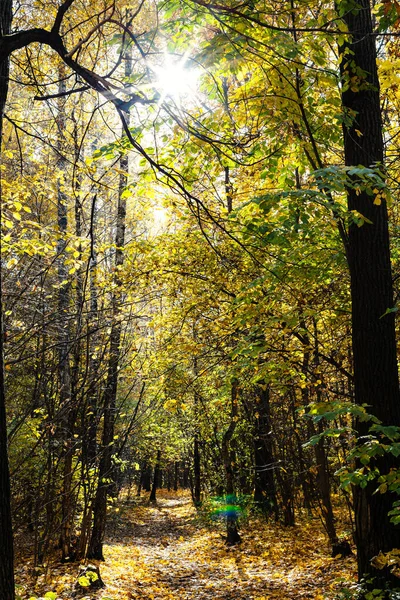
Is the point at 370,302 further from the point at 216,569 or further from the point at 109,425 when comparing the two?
the point at 216,569

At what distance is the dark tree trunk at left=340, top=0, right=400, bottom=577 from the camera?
4.39m

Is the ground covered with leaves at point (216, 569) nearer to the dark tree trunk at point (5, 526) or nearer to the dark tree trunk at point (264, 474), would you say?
the dark tree trunk at point (264, 474)

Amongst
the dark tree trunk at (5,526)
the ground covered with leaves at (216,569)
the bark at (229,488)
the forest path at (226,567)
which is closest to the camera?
the dark tree trunk at (5,526)

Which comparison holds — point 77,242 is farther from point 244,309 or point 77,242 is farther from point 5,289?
point 244,309

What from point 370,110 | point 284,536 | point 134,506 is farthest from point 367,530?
point 134,506

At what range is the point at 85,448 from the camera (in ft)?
19.9

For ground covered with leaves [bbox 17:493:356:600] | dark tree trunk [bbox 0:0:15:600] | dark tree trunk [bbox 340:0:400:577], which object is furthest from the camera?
ground covered with leaves [bbox 17:493:356:600]

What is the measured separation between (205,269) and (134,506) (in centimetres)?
2012

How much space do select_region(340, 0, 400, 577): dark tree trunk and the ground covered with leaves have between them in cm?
82

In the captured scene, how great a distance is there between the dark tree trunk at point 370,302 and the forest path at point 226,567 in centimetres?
205

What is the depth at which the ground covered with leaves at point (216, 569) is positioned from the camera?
23.9ft

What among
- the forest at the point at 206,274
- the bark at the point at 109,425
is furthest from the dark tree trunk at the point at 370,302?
the bark at the point at 109,425

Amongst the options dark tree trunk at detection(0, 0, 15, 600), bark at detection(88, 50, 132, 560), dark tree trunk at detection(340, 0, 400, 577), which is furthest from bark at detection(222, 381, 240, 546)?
dark tree trunk at detection(0, 0, 15, 600)

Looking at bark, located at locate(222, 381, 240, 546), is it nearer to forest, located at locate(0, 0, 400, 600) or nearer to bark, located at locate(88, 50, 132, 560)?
forest, located at locate(0, 0, 400, 600)
